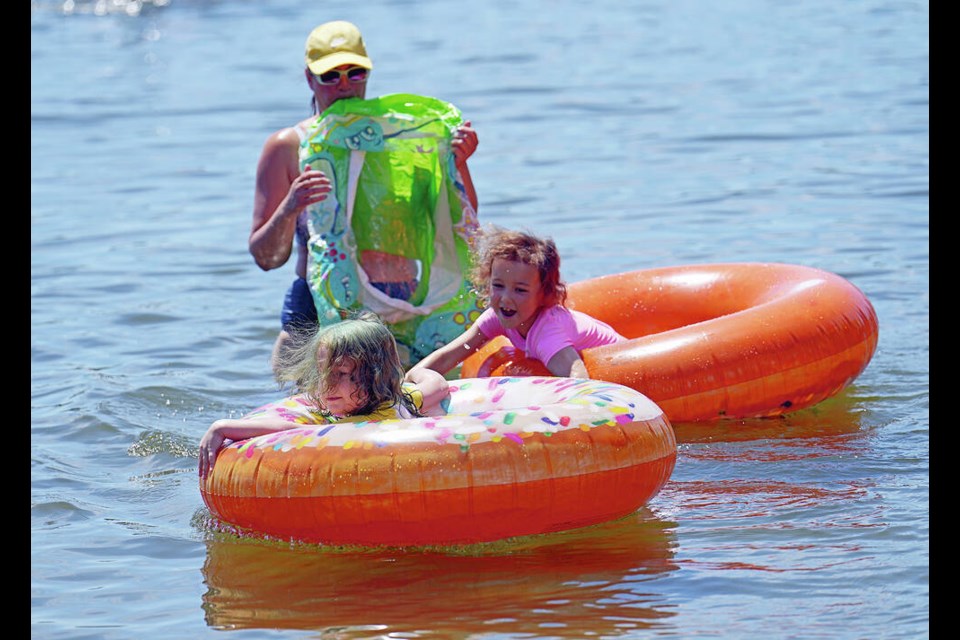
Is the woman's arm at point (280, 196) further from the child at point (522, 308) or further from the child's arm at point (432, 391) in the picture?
→ the child's arm at point (432, 391)

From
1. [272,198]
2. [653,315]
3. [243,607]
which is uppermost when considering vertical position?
[272,198]

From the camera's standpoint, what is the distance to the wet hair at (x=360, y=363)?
4.71 m

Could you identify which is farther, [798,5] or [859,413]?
[798,5]

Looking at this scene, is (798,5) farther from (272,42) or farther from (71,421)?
(71,421)

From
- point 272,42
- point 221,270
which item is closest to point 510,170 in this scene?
point 221,270

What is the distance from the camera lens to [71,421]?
22.6 ft

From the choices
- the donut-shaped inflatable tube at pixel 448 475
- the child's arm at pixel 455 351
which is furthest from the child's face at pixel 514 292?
the donut-shaped inflatable tube at pixel 448 475

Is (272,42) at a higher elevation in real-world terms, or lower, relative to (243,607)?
higher

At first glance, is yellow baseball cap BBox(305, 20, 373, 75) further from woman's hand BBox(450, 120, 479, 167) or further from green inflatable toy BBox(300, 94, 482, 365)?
woman's hand BBox(450, 120, 479, 167)

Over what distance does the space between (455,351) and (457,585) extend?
1.38 metres

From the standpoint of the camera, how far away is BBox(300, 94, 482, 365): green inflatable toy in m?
6.13

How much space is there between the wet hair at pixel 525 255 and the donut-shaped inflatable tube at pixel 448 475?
3.14ft

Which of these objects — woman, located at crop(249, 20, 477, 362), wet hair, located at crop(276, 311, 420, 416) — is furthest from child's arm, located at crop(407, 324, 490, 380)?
wet hair, located at crop(276, 311, 420, 416)
